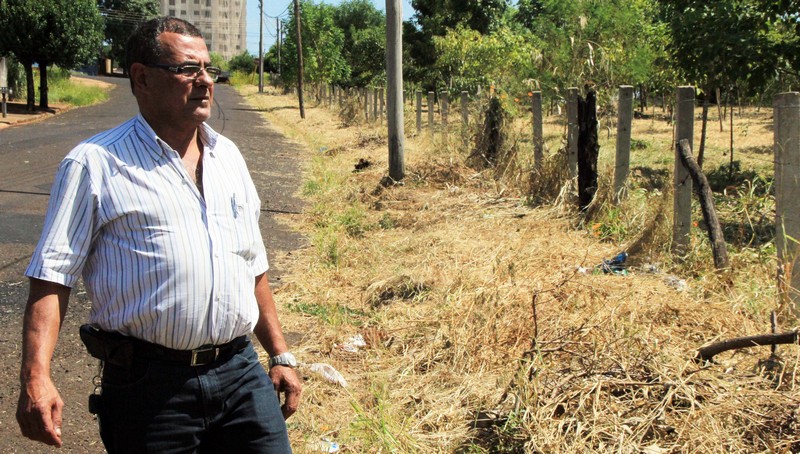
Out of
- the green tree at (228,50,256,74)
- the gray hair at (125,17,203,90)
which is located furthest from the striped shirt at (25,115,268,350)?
the green tree at (228,50,256,74)

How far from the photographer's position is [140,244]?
224cm

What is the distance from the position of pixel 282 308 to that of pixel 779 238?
340cm

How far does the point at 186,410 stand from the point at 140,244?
0.49 meters

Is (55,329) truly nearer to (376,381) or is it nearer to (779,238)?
(376,381)

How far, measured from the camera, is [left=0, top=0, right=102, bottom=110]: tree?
24.8 metres

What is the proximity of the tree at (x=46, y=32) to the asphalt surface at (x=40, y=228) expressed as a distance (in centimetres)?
411

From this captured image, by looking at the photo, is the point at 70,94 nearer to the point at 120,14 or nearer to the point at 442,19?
the point at 442,19

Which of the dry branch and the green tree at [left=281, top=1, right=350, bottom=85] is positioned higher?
the green tree at [left=281, top=1, right=350, bottom=85]

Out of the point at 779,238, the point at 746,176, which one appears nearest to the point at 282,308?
the point at 779,238

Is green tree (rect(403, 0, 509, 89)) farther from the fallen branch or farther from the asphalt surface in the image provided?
the fallen branch

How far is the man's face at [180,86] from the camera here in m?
2.41

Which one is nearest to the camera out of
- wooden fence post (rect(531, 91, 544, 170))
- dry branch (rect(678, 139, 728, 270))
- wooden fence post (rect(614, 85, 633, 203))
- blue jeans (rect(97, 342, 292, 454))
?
blue jeans (rect(97, 342, 292, 454))

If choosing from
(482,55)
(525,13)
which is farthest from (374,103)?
(525,13)

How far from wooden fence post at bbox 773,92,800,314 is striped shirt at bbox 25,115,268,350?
3.61m
